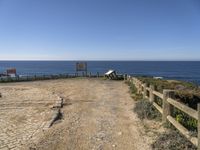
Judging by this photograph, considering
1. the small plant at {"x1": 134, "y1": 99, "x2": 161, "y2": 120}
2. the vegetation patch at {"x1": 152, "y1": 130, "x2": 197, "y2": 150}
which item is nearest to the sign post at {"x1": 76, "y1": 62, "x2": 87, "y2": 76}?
the small plant at {"x1": 134, "y1": 99, "x2": 161, "y2": 120}

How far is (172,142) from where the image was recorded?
6.59 m

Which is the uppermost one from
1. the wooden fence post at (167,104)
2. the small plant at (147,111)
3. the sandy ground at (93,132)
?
the wooden fence post at (167,104)

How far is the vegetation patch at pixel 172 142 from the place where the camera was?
627cm

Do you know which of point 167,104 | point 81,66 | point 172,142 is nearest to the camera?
point 172,142

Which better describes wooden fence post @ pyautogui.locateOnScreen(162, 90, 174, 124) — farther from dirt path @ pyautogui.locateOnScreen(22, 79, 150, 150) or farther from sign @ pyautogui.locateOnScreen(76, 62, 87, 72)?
sign @ pyautogui.locateOnScreen(76, 62, 87, 72)

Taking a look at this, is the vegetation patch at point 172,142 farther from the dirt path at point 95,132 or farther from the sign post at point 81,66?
the sign post at point 81,66

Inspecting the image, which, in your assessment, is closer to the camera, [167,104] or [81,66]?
[167,104]

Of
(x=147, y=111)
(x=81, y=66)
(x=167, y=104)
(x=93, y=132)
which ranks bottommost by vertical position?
(x=93, y=132)

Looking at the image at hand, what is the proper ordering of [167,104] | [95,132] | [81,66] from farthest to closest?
[81,66], [167,104], [95,132]

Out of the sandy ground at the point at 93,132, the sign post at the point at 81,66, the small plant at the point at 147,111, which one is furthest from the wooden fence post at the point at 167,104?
the sign post at the point at 81,66

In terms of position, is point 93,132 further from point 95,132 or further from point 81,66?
point 81,66

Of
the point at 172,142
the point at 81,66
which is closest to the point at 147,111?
the point at 172,142

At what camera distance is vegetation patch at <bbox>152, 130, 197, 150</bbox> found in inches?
247

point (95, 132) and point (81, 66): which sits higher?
point (81, 66)
